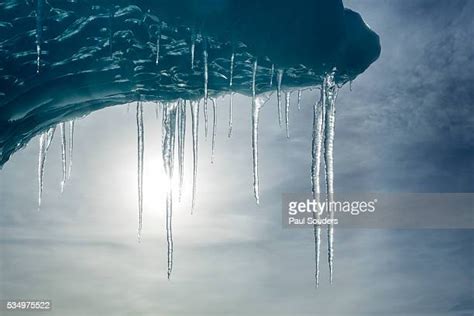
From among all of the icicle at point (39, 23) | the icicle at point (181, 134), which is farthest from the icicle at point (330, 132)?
the icicle at point (39, 23)

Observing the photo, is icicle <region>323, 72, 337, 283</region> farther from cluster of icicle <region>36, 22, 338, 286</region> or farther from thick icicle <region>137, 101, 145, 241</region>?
thick icicle <region>137, 101, 145, 241</region>

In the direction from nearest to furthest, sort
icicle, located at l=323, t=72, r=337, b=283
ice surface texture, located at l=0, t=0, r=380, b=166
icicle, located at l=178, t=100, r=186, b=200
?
1. ice surface texture, located at l=0, t=0, r=380, b=166
2. icicle, located at l=323, t=72, r=337, b=283
3. icicle, located at l=178, t=100, r=186, b=200

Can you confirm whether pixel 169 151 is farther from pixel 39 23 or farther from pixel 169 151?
pixel 39 23

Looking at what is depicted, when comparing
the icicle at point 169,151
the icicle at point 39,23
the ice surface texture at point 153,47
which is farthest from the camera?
the icicle at point 169,151

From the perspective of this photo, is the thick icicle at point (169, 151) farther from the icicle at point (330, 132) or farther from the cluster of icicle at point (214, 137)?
the icicle at point (330, 132)

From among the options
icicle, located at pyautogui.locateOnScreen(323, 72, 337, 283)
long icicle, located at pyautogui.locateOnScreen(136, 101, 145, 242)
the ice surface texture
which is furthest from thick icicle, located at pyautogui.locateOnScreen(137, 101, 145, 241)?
icicle, located at pyautogui.locateOnScreen(323, 72, 337, 283)

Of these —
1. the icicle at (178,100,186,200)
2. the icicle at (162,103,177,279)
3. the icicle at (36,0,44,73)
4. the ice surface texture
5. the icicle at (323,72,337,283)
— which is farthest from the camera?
the icicle at (162,103,177,279)

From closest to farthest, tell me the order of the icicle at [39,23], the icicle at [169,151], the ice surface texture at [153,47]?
1. the icicle at [39,23]
2. the ice surface texture at [153,47]
3. the icicle at [169,151]

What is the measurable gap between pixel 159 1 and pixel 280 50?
2.15 ft

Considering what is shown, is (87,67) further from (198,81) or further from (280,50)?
(280,50)

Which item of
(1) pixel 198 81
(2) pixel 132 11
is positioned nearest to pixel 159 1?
(2) pixel 132 11

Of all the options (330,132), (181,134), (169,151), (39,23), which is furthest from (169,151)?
(39,23)

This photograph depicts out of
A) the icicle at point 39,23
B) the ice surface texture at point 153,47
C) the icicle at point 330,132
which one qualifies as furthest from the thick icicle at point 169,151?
the icicle at point 39,23

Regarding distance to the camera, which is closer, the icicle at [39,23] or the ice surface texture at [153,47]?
the icicle at [39,23]
